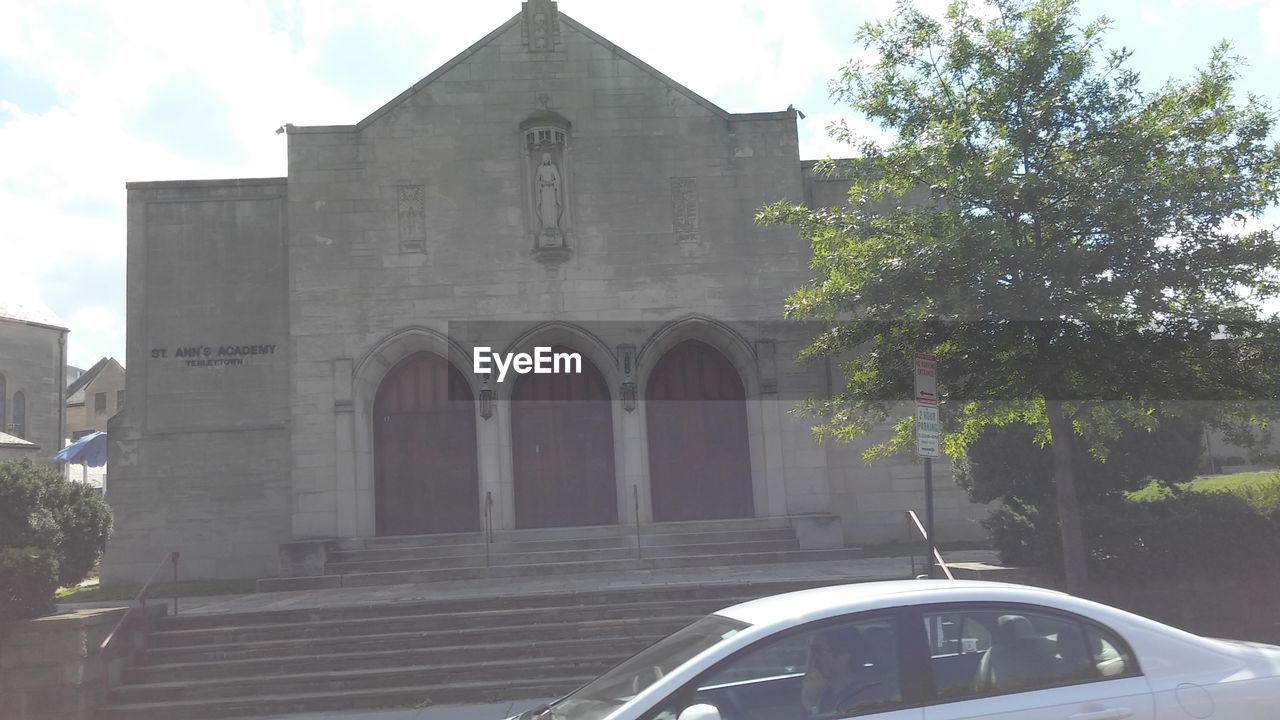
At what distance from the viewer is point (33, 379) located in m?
41.1

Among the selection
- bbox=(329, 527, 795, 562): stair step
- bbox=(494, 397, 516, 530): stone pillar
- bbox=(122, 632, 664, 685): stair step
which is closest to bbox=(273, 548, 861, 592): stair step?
bbox=(329, 527, 795, 562): stair step

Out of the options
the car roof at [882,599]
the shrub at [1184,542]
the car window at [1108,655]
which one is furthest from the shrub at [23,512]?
the shrub at [1184,542]

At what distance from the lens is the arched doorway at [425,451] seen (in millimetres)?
16969

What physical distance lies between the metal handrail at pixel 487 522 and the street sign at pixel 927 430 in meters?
8.06

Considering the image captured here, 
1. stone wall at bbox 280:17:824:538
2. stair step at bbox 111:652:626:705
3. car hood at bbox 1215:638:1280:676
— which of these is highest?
stone wall at bbox 280:17:824:538

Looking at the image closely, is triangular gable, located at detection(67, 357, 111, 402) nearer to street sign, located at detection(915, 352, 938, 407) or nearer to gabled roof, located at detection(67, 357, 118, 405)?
gabled roof, located at detection(67, 357, 118, 405)

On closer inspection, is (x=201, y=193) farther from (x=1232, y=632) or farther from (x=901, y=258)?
(x=1232, y=632)

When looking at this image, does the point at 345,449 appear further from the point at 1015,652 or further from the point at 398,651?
the point at 1015,652

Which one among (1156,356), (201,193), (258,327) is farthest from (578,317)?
(1156,356)

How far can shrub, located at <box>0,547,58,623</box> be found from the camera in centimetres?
936

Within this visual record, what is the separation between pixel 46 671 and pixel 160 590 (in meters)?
6.95

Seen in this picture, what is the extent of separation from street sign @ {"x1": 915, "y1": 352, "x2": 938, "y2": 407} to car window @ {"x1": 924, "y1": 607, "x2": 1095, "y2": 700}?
4827 mm

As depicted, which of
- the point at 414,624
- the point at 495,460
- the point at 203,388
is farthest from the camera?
the point at 203,388

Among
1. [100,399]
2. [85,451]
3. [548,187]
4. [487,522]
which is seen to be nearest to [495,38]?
[548,187]
